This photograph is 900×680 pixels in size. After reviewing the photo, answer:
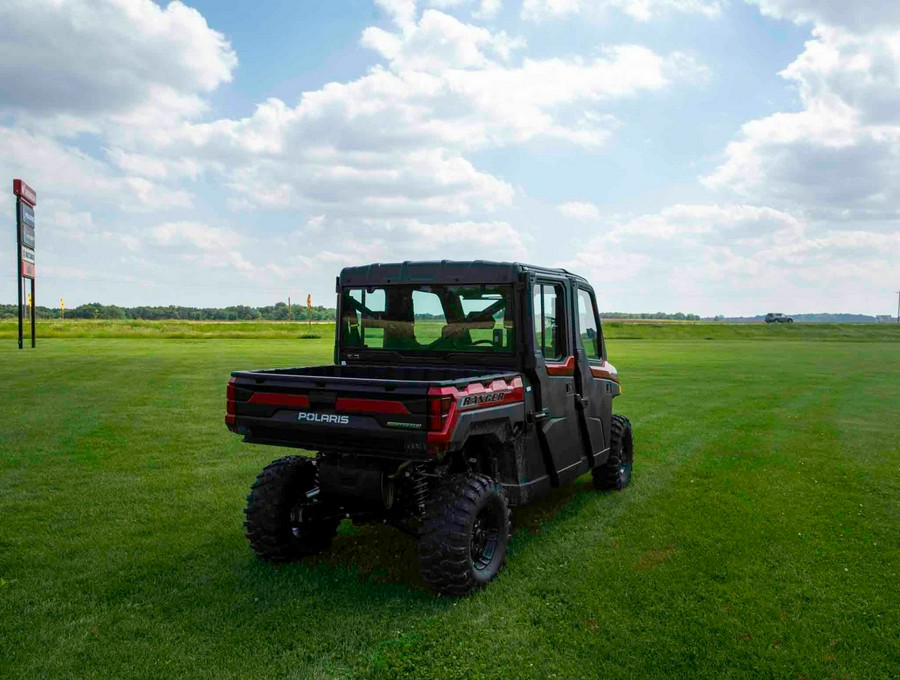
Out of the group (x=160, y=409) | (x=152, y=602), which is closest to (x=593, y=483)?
(x=152, y=602)

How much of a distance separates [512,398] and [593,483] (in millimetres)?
3458

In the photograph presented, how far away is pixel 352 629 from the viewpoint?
4.93 meters

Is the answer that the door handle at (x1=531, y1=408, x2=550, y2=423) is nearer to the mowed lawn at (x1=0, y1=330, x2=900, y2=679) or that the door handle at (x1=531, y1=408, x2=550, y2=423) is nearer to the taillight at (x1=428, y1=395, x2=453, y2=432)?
the mowed lawn at (x1=0, y1=330, x2=900, y2=679)

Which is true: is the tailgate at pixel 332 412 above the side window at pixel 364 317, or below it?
below

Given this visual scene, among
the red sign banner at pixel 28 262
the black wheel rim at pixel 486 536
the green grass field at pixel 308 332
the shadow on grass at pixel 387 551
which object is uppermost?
the red sign banner at pixel 28 262

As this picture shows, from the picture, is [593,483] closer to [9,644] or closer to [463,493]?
[463,493]

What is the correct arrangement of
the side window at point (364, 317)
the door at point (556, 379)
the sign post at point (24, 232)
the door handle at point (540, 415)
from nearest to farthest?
the door handle at point (540, 415)
the door at point (556, 379)
the side window at point (364, 317)
the sign post at point (24, 232)

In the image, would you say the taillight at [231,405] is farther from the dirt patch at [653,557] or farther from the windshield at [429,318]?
the dirt patch at [653,557]

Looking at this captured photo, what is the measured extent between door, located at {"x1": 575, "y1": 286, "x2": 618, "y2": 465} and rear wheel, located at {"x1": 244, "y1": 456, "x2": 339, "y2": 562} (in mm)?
2846

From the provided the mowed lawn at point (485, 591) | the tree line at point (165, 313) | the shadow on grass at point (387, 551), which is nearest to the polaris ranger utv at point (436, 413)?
the shadow on grass at point (387, 551)

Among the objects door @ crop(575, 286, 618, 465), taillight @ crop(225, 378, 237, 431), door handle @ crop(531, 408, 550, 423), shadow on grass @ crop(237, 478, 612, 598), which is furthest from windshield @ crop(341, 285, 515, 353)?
shadow on grass @ crop(237, 478, 612, 598)

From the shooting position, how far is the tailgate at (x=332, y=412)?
5.33 metres

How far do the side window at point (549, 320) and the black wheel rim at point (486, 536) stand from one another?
5.39 feet

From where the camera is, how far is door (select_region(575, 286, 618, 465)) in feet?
25.3
